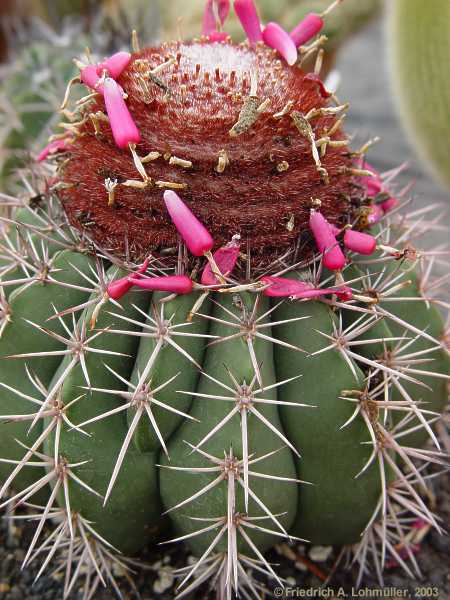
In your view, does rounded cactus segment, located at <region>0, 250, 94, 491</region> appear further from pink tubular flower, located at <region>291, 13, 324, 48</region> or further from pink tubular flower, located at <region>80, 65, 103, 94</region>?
pink tubular flower, located at <region>291, 13, 324, 48</region>

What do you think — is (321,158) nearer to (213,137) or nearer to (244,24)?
(213,137)

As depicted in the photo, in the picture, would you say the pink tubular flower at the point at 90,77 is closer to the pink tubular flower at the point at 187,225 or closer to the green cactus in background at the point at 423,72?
the pink tubular flower at the point at 187,225

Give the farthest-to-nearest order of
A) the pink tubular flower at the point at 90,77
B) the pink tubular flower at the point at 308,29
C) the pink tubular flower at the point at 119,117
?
the pink tubular flower at the point at 308,29 → the pink tubular flower at the point at 90,77 → the pink tubular flower at the point at 119,117

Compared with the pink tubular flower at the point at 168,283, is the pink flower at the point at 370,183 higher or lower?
higher

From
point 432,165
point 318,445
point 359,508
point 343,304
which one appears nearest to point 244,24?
point 343,304

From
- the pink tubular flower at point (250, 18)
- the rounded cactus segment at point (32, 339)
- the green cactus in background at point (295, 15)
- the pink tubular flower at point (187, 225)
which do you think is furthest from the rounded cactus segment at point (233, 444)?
the green cactus in background at point (295, 15)

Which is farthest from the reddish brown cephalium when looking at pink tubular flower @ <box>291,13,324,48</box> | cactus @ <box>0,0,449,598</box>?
pink tubular flower @ <box>291,13,324,48</box>
